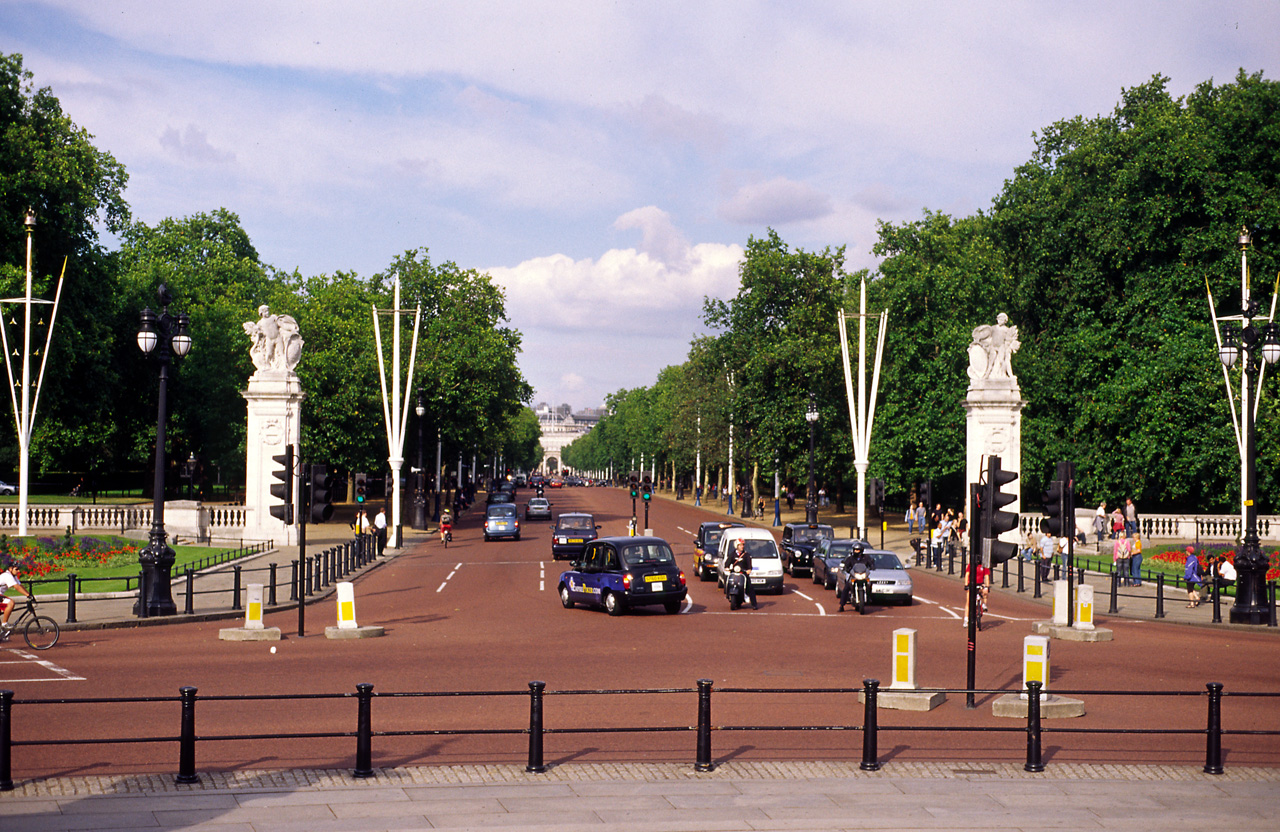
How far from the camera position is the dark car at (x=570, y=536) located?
39531mm

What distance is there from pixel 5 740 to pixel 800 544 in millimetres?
27666

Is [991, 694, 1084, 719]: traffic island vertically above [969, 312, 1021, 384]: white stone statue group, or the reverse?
[969, 312, 1021, 384]: white stone statue group

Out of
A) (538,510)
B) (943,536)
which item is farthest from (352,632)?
(538,510)

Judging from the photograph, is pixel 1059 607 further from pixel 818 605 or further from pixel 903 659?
pixel 903 659

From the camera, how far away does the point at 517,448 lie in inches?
6732

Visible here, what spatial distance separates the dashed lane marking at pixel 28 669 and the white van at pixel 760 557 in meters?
16.0

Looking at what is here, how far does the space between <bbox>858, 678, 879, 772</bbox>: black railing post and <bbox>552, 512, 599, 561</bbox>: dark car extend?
28.5 metres

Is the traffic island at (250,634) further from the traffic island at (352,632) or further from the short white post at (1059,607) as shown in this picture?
the short white post at (1059,607)

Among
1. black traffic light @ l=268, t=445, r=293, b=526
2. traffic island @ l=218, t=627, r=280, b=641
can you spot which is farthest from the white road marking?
traffic island @ l=218, t=627, r=280, b=641

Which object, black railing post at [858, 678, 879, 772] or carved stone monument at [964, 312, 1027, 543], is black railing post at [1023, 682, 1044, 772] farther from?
carved stone monument at [964, 312, 1027, 543]

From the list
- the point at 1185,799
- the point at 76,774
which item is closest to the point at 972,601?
the point at 1185,799

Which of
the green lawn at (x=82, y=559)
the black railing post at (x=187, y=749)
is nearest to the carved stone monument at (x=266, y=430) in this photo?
the green lawn at (x=82, y=559)

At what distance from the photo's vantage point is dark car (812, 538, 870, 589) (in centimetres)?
3044

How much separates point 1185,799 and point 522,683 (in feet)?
26.7
